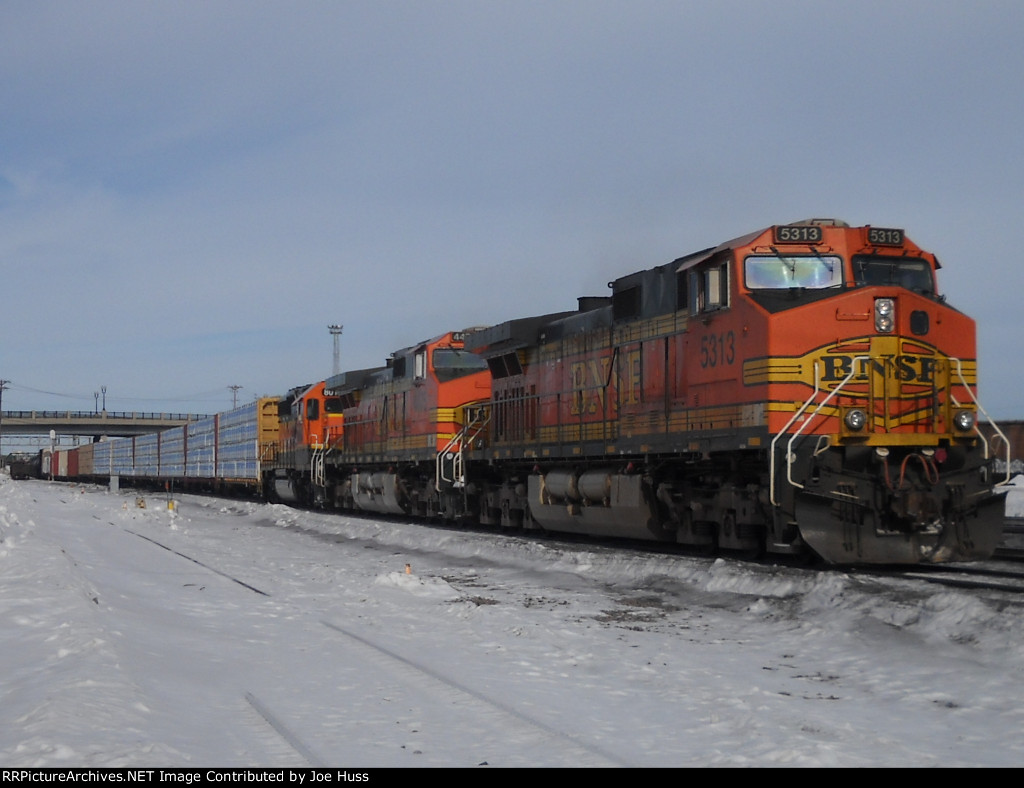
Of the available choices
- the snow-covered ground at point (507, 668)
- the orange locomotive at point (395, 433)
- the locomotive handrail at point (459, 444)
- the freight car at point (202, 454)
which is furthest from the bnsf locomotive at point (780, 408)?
the freight car at point (202, 454)

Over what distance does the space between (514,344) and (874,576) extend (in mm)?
9515

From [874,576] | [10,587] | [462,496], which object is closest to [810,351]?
[874,576]

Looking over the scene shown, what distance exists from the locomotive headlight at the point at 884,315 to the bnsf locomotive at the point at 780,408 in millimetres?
16

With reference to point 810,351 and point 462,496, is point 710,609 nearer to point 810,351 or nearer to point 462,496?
point 810,351

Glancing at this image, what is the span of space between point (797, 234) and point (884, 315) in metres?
1.34

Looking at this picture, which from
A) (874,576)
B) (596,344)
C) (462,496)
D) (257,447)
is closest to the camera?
(874,576)

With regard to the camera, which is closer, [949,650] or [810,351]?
[949,650]

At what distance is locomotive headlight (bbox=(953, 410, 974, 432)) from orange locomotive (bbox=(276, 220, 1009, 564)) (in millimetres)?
27

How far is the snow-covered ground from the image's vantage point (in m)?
5.34

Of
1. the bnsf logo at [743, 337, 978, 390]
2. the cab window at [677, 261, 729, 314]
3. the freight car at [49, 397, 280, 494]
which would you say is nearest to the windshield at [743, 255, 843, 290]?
the cab window at [677, 261, 729, 314]

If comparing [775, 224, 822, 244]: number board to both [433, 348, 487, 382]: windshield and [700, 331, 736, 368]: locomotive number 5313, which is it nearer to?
[700, 331, 736, 368]: locomotive number 5313

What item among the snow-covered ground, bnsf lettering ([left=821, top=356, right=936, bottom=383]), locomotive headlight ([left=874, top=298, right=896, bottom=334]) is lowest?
the snow-covered ground

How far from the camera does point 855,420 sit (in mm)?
11383
